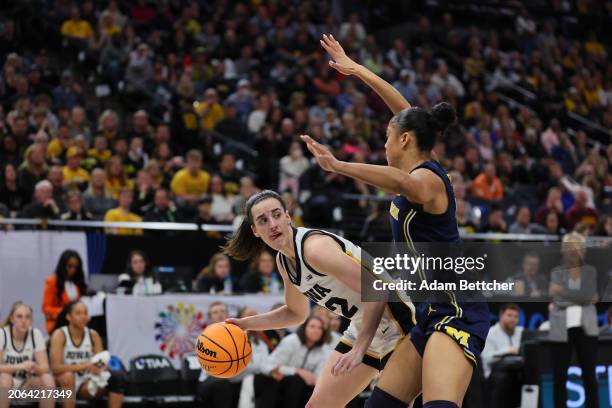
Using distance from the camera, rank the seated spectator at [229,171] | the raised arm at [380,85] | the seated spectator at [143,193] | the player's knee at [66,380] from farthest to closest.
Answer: the seated spectator at [229,171] < the seated spectator at [143,193] < the player's knee at [66,380] < the raised arm at [380,85]

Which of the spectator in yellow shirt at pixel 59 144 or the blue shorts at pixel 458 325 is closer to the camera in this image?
the blue shorts at pixel 458 325

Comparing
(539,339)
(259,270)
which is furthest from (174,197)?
(539,339)

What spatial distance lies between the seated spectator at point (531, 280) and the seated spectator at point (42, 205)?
5063 mm

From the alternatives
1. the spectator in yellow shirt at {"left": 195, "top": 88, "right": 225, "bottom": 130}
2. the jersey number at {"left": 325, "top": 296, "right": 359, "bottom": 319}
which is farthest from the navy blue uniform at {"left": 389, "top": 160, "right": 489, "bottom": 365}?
the spectator in yellow shirt at {"left": 195, "top": 88, "right": 225, "bottom": 130}

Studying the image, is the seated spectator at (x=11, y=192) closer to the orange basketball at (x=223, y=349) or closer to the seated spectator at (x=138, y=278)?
the seated spectator at (x=138, y=278)

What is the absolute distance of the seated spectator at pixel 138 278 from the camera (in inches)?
413

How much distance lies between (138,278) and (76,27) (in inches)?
253

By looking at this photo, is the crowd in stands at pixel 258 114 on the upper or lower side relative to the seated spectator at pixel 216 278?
upper

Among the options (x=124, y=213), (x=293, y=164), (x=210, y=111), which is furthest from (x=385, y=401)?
(x=210, y=111)

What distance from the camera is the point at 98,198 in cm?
1148

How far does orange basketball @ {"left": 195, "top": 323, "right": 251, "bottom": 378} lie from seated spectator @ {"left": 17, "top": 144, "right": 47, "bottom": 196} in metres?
6.13

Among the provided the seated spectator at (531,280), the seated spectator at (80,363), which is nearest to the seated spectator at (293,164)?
the seated spectator at (531,280)

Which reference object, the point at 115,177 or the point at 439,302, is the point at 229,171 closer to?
the point at 115,177

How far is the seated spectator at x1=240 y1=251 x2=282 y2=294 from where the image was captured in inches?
439
